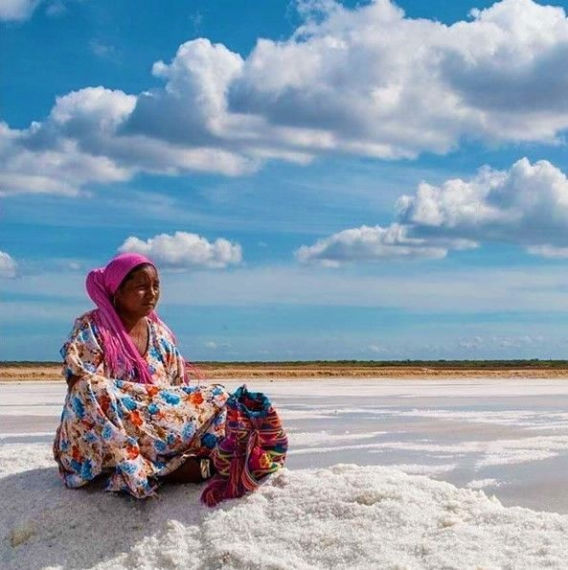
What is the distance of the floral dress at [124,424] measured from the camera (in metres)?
4.84

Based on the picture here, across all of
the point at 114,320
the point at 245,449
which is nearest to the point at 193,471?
the point at 245,449

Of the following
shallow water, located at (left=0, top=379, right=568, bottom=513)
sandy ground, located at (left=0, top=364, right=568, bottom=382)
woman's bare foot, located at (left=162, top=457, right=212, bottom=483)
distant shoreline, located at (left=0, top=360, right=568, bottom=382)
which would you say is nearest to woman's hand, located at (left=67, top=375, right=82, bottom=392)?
woman's bare foot, located at (left=162, top=457, right=212, bottom=483)

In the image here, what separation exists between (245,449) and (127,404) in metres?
0.65

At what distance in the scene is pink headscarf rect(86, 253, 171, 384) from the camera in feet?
16.8

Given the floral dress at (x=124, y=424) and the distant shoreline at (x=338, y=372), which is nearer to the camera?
the floral dress at (x=124, y=424)

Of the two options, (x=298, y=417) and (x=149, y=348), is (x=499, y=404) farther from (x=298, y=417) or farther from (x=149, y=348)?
(x=149, y=348)

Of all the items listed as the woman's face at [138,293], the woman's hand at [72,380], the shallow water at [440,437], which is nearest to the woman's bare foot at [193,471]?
the woman's hand at [72,380]

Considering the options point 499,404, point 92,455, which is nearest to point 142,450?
point 92,455

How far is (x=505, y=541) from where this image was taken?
408 cm

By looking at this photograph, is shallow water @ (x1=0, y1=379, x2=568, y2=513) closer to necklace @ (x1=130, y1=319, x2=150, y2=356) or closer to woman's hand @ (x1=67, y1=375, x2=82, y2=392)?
necklace @ (x1=130, y1=319, x2=150, y2=356)

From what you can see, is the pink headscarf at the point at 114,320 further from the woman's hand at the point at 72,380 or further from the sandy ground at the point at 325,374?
the sandy ground at the point at 325,374

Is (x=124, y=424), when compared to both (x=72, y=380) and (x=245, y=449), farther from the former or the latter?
(x=245, y=449)

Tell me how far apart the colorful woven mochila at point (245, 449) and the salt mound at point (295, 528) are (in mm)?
74

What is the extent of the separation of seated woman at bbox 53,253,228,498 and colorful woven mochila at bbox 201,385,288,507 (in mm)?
194
